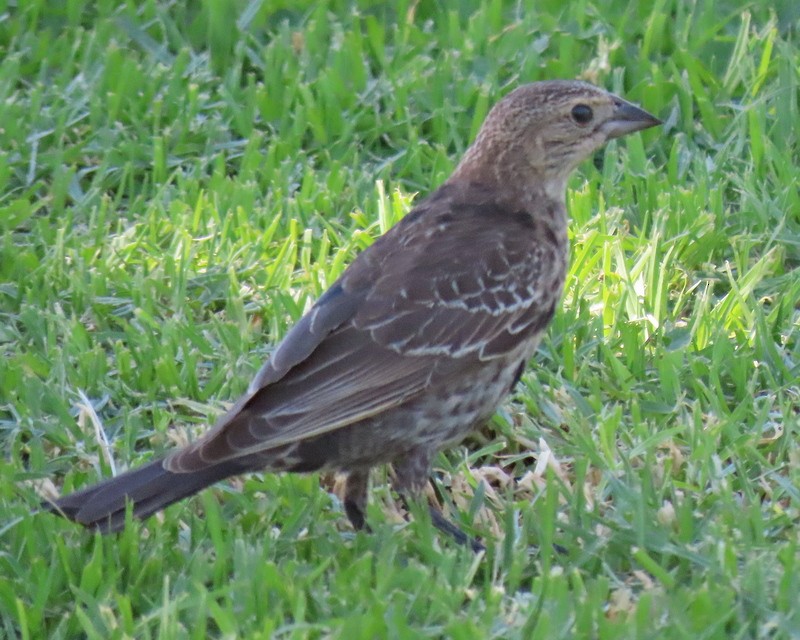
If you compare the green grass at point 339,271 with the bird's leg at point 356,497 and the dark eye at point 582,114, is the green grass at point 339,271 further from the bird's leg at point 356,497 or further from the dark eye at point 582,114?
the dark eye at point 582,114

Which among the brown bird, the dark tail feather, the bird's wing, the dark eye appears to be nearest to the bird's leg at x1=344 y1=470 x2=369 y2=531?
the brown bird

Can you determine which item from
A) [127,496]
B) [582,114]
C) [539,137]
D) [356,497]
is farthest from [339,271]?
[127,496]

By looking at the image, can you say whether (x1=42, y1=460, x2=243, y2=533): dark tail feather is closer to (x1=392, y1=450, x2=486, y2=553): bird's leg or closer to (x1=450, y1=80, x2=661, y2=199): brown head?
(x1=392, y1=450, x2=486, y2=553): bird's leg

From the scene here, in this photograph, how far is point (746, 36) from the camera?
6.79m

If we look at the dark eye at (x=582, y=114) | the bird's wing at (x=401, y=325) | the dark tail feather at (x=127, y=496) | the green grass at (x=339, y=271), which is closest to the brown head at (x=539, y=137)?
the dark eye at (x=582, y=114)

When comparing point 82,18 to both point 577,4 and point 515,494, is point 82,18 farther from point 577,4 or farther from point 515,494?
point 515,494

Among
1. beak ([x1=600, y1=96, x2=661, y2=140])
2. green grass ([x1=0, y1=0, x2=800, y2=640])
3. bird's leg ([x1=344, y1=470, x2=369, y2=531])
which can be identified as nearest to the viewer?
green grass ([x1=0, y1=0, x2=800, y2=640])

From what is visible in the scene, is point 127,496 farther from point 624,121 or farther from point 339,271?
point 624,121

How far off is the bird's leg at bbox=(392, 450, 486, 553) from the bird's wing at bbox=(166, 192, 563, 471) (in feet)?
0.72

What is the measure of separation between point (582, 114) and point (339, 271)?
3.67ft

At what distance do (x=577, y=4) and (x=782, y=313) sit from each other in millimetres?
2268

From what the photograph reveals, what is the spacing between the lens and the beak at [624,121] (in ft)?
17.3

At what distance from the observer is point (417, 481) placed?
4613 millimetres

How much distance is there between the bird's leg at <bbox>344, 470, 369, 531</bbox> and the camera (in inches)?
184
